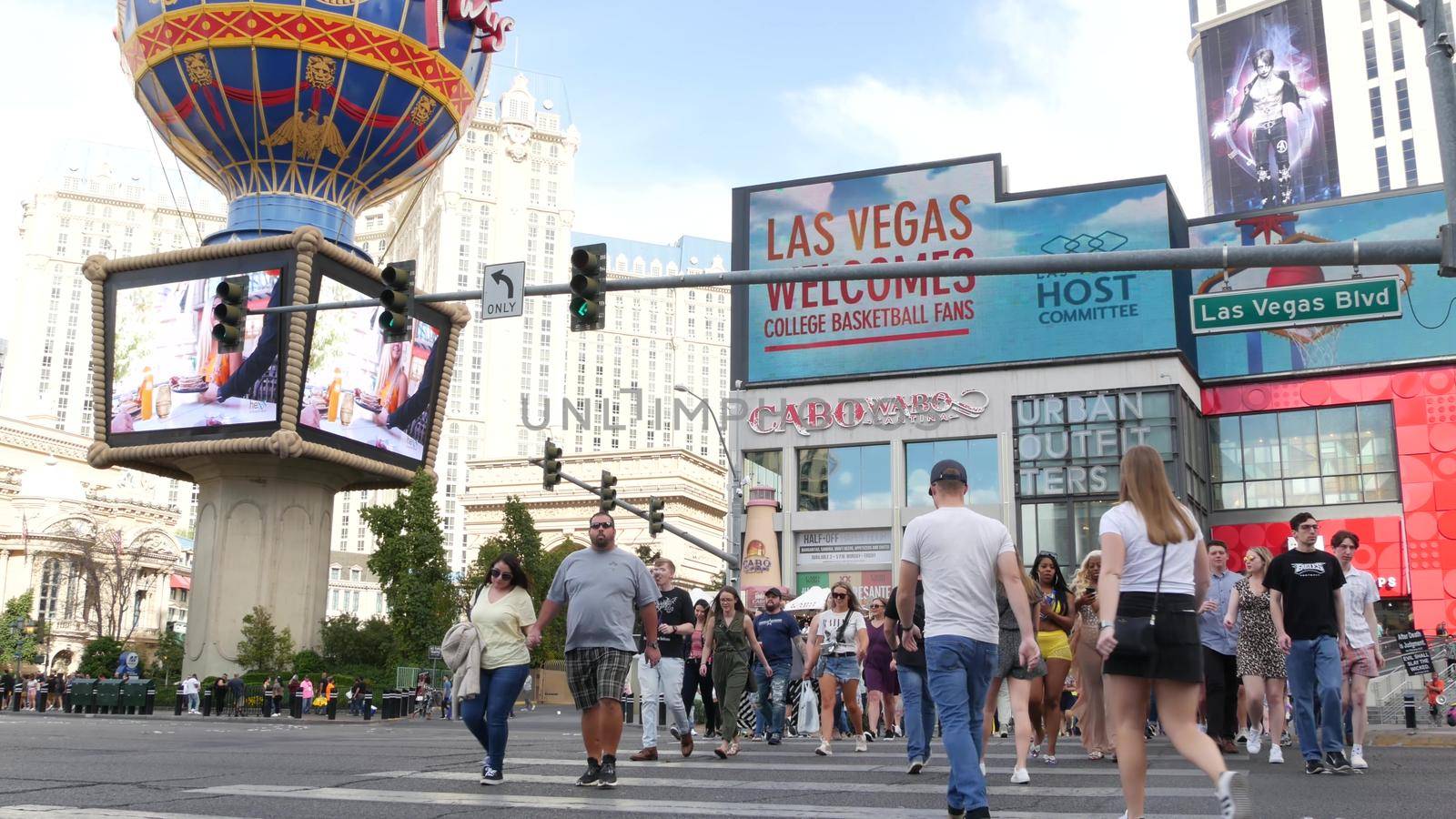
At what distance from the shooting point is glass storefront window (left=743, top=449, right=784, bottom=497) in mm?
48094

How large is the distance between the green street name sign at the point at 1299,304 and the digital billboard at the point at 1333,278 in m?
32.7

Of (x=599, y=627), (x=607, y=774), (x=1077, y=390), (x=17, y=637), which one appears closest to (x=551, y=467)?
(x=599, y=627)

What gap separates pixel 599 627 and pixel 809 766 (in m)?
2.53

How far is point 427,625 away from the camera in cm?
4297

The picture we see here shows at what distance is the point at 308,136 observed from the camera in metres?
35.1

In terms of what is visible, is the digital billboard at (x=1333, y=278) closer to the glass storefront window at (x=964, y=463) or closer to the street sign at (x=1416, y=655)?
the glass storefront window at (x=964, y=463)

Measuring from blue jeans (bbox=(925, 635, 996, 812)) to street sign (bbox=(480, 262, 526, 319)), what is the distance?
8408 millimetres

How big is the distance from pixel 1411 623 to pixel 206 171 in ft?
138

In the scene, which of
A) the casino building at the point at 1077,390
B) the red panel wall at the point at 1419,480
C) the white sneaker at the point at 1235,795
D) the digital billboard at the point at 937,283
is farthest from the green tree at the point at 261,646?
the white sneaker at the point at 1235,795

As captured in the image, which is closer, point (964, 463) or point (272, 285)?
point (272, 285)

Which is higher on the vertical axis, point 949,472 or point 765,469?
point 765,469

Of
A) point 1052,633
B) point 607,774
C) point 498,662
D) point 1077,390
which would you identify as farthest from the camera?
point 1077,390

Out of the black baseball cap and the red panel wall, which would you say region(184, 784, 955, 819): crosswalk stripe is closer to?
the black baseball cap

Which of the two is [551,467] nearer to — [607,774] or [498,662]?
[498,662]
